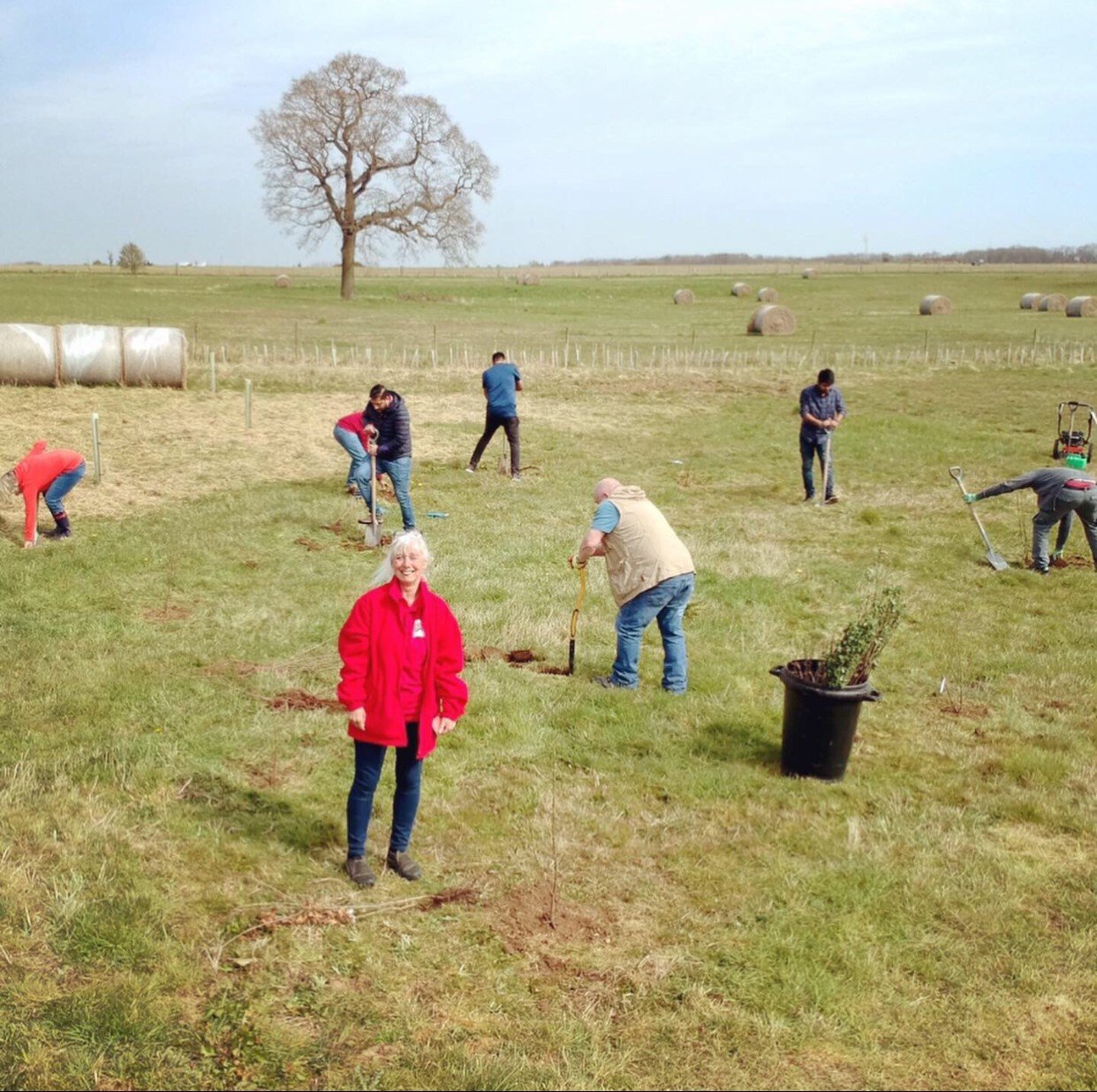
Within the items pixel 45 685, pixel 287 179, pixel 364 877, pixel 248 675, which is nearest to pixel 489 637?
pixel 248 675

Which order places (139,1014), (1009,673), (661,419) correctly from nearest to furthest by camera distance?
(139,1014) < (1009,673) < (661,419)

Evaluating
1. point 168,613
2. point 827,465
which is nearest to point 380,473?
point 168,613

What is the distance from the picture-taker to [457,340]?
40500mm

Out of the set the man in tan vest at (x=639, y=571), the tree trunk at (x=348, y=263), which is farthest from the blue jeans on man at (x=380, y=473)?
the tree trunk at (x=348, y=263)

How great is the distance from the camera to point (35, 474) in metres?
11.8

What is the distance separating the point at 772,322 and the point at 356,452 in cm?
3438

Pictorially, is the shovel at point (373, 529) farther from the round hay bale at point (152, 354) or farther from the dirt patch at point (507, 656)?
the round hay bale at point (152, 354)

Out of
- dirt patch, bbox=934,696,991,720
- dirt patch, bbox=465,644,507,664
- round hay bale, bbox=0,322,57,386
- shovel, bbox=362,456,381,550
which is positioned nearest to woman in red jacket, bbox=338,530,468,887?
dirt patch, bbox=465,644,507,664

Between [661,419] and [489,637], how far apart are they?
15.0 m

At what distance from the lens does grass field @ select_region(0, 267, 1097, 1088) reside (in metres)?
4.57

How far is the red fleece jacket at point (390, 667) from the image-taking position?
209 inches

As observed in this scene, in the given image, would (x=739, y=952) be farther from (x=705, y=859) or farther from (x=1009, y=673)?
(x=1009, y=673)

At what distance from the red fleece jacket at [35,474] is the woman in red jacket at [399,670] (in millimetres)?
7872

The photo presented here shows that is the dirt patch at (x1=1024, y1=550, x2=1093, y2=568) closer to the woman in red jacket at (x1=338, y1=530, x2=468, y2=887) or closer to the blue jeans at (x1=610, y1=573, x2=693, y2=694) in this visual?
the blue jeans at (x1=610, y1=573, x2=693, y2=694)
